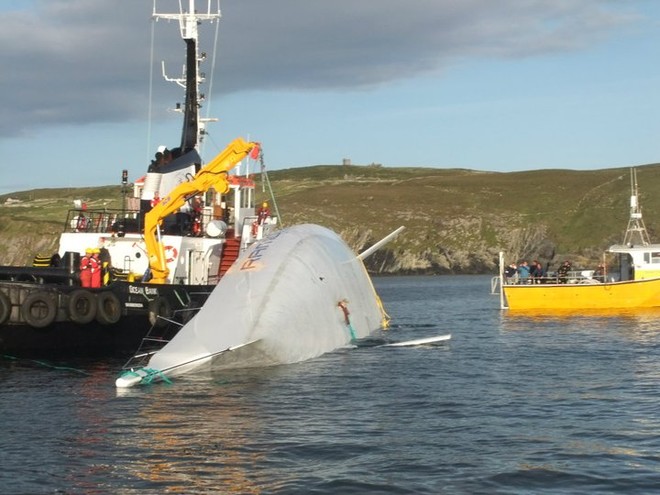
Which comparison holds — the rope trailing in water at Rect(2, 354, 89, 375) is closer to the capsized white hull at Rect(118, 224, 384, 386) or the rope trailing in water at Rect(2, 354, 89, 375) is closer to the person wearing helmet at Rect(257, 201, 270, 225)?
the capsized white hull at Rect(118, 224, 384, 386)

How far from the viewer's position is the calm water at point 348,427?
15.1m

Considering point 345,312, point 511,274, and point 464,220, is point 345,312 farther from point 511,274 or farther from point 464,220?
point 464,220

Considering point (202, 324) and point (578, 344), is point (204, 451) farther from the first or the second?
point (578, 344)

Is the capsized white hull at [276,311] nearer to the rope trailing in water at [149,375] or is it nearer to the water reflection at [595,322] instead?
the rope trailing in water at [149,375]

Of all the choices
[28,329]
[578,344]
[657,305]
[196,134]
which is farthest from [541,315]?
[28,329]

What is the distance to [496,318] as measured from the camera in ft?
165

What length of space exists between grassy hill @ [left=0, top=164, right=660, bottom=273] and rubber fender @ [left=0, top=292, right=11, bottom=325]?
314 feet

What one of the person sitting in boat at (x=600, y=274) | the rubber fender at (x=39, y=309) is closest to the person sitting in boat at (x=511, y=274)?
the person sitting in boat at (x=600, y=274)

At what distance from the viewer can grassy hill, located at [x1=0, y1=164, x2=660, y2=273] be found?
137 metres

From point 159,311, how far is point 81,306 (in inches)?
118

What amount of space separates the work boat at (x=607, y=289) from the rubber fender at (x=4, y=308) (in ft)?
105

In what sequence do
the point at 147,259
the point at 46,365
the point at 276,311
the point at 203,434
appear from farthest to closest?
the point at 147,259 < the point at 46,365 < the point at 276,311 < the point at 203,434

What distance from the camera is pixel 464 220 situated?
159 meters

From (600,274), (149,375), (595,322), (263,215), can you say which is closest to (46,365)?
(149,375)
